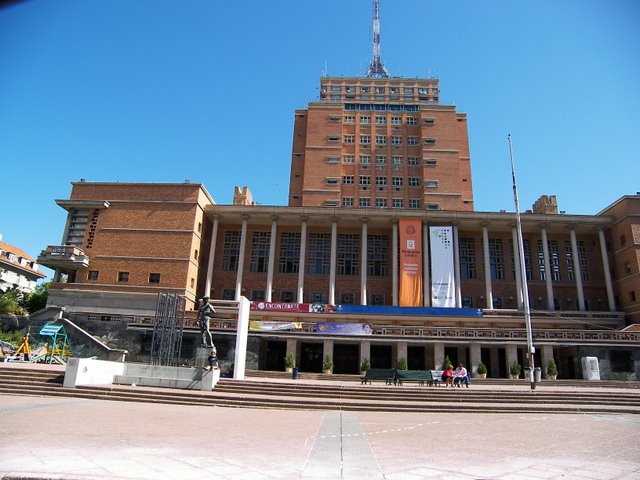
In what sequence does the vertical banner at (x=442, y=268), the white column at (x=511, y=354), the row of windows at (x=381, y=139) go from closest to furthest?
the white column at (x=511, y=354), the vertical banner at (x=442, y=268), the row of windows at (x=381, y=139)

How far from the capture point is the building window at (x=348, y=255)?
154 feet

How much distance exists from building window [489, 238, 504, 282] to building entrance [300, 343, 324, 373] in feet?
65.9

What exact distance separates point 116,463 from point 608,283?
155 ft

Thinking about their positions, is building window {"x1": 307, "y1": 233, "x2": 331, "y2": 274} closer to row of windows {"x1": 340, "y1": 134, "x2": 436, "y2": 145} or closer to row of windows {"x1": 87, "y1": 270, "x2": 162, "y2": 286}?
row of windows {"x1": 87, "y1": 270, "x2": 162, "y2": 286}

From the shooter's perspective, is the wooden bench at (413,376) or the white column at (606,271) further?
the white column at (606,271)

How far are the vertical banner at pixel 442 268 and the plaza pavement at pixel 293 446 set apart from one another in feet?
91.8

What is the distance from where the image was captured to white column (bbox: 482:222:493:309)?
43.0 metres

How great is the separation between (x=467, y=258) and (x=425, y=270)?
558 cm

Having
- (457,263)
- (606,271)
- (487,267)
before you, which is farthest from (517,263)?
(606,271)

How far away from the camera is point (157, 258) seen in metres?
42.6

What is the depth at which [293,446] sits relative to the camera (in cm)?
852

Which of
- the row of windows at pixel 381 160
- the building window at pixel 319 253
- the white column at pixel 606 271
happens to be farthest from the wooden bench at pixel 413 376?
the row of windows at pixel 381 160

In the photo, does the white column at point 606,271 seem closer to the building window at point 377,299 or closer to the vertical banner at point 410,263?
the vertical banner at point 410,263

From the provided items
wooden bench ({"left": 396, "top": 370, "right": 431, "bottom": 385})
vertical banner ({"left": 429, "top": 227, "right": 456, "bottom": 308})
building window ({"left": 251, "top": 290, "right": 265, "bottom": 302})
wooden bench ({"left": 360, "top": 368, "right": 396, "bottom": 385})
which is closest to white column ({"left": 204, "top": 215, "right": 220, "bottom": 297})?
building window ({"left": 251, "top": 290, "right": 265, "bottom": 302})
